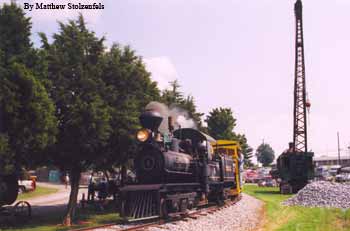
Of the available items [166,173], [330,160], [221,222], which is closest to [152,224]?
[166,173]

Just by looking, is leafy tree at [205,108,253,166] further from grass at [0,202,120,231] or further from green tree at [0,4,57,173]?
green tree at [0,4,57,173]

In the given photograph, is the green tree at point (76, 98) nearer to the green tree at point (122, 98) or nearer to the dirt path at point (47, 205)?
the green tree at point (122, 98)

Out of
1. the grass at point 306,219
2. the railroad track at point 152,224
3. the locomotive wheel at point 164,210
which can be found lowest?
the grass at point 306,219

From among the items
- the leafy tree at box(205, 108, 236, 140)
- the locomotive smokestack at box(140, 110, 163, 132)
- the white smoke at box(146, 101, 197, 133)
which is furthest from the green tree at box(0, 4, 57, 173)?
the leafy tree at box(205, 108, 236, 140)

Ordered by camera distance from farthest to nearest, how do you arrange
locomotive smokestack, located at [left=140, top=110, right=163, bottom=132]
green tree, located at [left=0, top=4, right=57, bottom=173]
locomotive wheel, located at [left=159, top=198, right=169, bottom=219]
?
locomotive smokestack, located at [left=140, top=110, right=163, bottom=132] → locomotive wheel, located at [left=159, top=198, right=169, bottom=219] → green tree, located at [left=0, top=4, right=57, bottom=173]

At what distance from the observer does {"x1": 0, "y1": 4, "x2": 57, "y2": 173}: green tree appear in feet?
49.4

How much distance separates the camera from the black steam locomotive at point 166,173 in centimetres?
1652

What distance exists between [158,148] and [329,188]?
59.6 ft

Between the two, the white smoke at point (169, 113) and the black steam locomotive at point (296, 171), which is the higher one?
the white smoke at point (169, 113)

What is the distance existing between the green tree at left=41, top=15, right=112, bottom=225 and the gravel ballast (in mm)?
14989

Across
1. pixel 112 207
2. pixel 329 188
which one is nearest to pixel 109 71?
pixel 112 207

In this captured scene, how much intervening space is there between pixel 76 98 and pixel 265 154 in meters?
142

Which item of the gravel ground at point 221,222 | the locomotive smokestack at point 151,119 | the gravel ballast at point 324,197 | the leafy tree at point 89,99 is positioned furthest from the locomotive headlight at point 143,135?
the gravel ballast at point 324,197

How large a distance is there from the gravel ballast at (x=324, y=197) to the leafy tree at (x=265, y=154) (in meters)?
121
